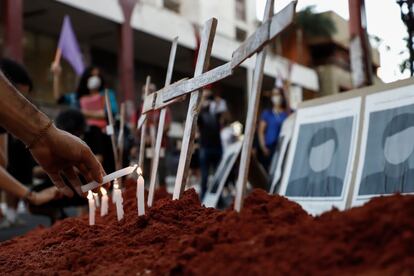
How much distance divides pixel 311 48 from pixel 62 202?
29.4 metres

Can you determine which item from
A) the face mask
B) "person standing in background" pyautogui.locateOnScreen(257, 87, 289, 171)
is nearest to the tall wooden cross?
"person standing in background" pyautogui.locateOnScreen(257, 87, 289, 171)

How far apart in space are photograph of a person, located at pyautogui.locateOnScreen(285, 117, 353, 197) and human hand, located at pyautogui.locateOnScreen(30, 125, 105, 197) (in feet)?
7.37

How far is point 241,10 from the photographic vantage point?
25391mm

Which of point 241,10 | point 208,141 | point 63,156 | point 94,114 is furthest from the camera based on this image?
point 241,10

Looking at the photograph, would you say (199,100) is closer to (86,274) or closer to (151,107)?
(151,107)

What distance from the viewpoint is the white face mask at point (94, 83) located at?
275 inches

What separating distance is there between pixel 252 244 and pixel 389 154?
2692 mm

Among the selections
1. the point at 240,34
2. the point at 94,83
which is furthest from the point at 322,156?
the point at 240,34

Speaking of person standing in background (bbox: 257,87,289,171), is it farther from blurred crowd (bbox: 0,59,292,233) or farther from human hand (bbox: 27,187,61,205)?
human hand (bbox: 27,187,61,205)

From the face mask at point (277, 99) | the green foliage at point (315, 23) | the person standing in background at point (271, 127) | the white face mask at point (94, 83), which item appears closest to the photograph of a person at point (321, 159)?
the white face mask at point (94, 83)

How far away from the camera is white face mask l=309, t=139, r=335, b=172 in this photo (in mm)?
4426

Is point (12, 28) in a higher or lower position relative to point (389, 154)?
higher

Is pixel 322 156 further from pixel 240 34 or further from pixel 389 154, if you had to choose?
pixel 240 34

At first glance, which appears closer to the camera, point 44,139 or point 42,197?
point 44,139
